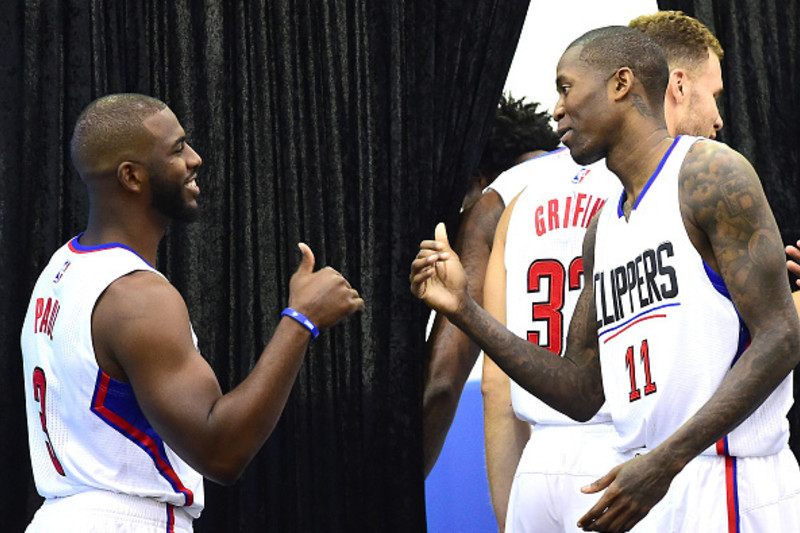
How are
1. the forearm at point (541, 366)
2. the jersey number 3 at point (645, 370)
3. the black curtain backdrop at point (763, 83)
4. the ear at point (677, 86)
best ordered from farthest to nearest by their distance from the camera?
the black curtain backdrop at point (763, 83) → the ear at point (677, 86) → the forearm at point (541, 366) → the jersey number 3 at point (645, 370)

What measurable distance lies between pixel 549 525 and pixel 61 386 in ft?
4.34

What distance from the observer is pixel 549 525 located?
2.98 metres

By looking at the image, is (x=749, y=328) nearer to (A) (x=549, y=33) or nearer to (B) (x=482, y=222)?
(B) (x=482, y=222)

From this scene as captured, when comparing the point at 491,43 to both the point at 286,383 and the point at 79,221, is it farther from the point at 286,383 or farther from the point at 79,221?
the point at 286,383

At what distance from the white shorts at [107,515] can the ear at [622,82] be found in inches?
50.3

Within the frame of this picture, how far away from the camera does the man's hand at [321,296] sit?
230 cm

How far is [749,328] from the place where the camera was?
7.20 feet

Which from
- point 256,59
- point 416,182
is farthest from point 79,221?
point 416,182

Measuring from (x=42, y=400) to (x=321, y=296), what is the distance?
1.97 ft

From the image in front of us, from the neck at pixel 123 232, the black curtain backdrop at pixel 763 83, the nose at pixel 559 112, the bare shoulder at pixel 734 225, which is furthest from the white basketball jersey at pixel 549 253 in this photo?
the black curtain backdrop at pixel 763 83

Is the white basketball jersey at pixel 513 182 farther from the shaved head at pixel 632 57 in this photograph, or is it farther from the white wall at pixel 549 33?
the white wall at pixel 549 33

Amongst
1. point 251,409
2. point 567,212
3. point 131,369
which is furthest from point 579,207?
point 131,369

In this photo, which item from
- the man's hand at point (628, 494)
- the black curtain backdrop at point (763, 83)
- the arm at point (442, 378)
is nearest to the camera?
the man's hand at point (628, 494)

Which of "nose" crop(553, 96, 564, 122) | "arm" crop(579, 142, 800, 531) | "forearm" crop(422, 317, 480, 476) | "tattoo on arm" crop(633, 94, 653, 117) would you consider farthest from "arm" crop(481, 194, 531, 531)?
"arm" crop(579, 142, 800, 531)
